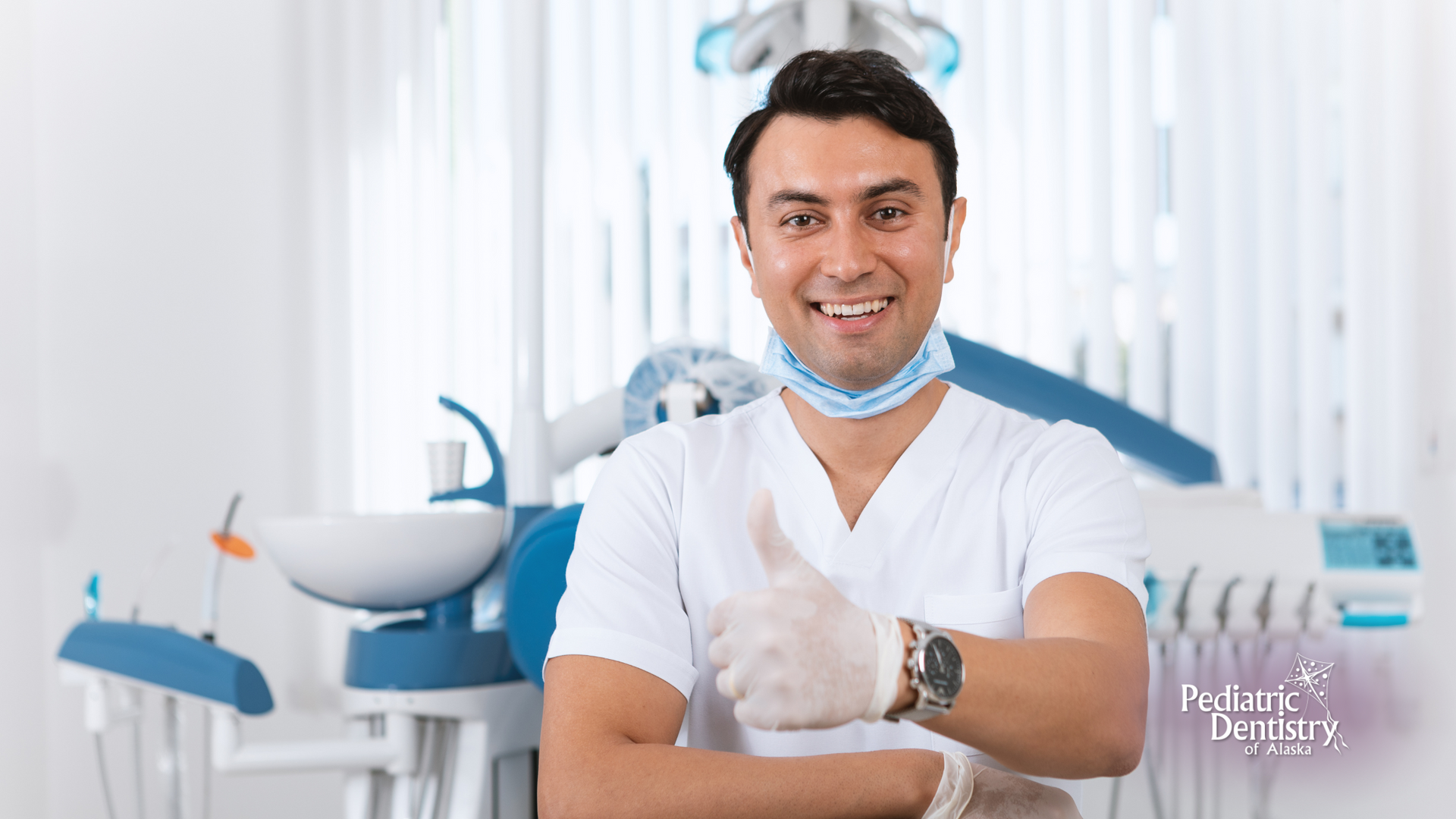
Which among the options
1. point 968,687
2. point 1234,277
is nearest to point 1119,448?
point 1234,277

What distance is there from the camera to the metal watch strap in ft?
2.26

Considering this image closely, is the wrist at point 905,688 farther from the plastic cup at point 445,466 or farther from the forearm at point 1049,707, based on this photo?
the plastic cup at point 445,466

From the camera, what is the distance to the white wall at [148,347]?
1.95 meters

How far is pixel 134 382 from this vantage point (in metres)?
2.14

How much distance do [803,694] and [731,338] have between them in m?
1.80

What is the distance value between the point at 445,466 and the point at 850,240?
857 mm

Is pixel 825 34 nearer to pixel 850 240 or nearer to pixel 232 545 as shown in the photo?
pixel 850 240

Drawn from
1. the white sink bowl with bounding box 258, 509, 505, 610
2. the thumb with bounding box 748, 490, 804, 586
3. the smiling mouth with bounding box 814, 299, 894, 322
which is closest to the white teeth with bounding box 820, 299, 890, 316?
the smiling mouth with bounding box 814, 299, 894, 322

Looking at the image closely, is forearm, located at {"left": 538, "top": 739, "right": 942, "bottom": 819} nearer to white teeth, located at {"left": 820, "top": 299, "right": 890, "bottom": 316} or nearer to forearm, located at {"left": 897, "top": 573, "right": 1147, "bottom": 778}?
forearm, located at {"left": 897, "top": 573, "right": 1147, "bottom": 778}

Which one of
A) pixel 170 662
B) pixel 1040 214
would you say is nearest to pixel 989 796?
pixel 170 662

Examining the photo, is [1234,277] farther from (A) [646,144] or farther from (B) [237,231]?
(B) [237,231]

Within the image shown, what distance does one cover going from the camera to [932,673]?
2.27ft

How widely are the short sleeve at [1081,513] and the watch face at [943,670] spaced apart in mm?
223

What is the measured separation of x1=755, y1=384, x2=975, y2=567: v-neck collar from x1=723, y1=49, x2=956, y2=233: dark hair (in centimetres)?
24
